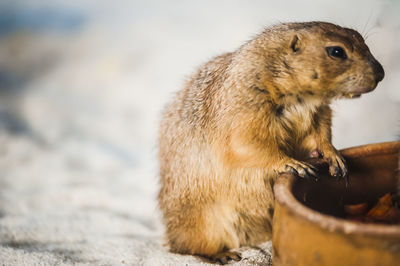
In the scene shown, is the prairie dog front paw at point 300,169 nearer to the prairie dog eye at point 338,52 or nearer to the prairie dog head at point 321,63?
the prairie dog head at point 321,63

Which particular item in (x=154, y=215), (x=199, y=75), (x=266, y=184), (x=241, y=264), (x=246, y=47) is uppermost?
(x=246, y=47)

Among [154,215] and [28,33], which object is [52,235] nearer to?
[154,215]

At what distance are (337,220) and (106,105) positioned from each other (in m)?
3.52

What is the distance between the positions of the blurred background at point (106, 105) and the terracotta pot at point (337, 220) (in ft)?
2.51

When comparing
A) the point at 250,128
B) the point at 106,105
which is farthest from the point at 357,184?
the point at 106,105

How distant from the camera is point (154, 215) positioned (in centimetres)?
312

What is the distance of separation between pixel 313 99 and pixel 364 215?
1.63ft

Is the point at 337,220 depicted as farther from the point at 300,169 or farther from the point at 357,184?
the point at 357,184

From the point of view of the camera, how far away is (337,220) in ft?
4.37

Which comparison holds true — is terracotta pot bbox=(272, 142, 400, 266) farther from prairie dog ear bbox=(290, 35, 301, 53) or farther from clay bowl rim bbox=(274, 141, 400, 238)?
prairie dog ear bbox=(290, 35, 301, 53)

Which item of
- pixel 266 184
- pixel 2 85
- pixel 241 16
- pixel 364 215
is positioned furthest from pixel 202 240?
pixel 2 85

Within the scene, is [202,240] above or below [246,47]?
below

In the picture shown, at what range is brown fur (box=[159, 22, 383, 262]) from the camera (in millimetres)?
1894

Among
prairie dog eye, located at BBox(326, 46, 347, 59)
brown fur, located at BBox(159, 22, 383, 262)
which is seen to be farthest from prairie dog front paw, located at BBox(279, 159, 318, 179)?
prairie dog eye, located at BBox(326, 46, 347, 59)
